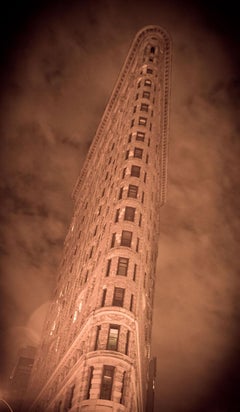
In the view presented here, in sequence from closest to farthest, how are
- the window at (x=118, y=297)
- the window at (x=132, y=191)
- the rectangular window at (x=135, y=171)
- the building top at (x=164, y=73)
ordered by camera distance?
1. the window at (x=118, y=297)
2. the window at (x=132, y=191)
3. the rectangular window at (x=135, y=171)
4. the building top at (x=164, y=73)

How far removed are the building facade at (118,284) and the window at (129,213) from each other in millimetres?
152

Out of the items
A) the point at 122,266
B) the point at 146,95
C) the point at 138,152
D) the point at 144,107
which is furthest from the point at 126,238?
the point at 146,95

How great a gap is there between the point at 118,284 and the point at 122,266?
10.9ft

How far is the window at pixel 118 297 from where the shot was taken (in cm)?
4816

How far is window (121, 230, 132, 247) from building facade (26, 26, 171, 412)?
14cm

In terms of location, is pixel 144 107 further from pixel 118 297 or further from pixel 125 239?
pixel 118 297

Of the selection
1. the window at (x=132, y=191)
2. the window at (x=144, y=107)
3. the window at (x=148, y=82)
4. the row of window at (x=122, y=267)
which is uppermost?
the window at (x=148, y=82)

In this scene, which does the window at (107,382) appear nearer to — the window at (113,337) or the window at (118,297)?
the window at (113,337)

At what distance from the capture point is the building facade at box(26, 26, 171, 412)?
4250 centimetres

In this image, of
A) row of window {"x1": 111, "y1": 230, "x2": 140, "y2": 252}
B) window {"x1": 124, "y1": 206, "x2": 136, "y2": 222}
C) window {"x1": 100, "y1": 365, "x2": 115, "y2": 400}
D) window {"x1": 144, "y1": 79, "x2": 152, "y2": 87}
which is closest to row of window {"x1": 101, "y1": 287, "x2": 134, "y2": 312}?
row of window {"x1": 111, "y1": 230, "x2": 140, "y2": 252}

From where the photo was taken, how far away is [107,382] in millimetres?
41094

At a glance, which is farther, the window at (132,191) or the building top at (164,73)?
the building top at (164,73)

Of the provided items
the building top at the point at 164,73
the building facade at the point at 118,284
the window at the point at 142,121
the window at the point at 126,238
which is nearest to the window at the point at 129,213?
the building facade at the point at 118,284

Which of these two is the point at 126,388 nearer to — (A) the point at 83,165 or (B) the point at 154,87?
(B) the point at 154,87
